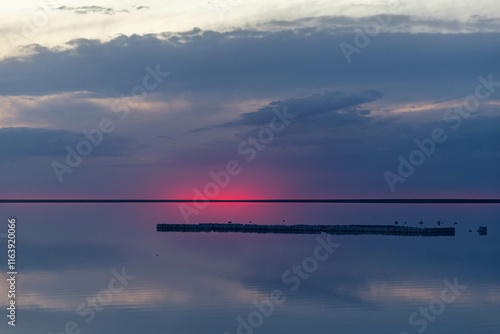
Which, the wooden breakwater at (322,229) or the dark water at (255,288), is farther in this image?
the wooden breakwater at (322,229)

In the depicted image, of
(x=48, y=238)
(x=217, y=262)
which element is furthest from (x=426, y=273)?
(x=48, y=238)

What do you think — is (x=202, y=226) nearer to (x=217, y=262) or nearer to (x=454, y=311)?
(x=217, y=262)

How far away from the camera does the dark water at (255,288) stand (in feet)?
79.7

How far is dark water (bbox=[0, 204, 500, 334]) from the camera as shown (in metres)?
24.3

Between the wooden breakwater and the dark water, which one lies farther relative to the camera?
the wooden breakwater

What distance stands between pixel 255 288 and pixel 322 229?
39568 millimetres

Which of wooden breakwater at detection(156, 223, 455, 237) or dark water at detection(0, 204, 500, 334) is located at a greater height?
wooden breakwater at detection(156, 223, 455, 237)

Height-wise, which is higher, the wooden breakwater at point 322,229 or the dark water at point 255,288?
the wooden breakwater at point 322,229

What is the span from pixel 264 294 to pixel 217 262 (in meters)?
12.6

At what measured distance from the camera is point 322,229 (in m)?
70.0

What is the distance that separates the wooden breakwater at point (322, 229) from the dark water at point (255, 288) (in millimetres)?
13201

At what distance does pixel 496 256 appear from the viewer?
45781mm

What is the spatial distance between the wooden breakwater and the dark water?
43.3 feet

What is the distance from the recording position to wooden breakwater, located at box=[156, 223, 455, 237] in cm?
6644
